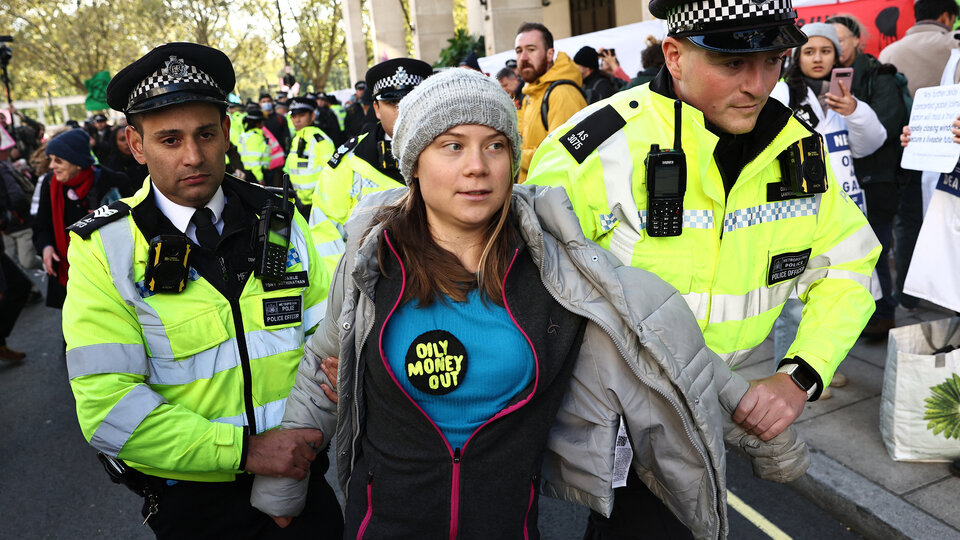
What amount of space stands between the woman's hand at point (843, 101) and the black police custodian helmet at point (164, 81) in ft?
12.2

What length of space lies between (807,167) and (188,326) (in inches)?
75.6

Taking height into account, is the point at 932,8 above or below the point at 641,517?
above

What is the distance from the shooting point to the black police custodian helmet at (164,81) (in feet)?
6.81

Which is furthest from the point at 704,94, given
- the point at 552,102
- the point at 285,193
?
the point at 552,102

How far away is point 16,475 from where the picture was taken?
4.77m

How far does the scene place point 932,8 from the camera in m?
5.27

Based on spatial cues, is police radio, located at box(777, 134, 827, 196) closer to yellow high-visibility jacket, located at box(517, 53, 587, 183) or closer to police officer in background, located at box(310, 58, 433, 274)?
police officer in background, located at box(310, 58, 433, 274)

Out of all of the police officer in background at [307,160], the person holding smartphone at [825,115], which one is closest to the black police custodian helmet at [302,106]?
the police officer in background at [307,160]

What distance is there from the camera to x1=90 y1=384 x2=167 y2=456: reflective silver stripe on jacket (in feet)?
6.14

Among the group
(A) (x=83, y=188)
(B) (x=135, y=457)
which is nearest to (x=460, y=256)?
(B) (x=135, y=457)

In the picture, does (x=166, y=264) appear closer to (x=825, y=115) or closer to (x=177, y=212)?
(x=177, y=212)

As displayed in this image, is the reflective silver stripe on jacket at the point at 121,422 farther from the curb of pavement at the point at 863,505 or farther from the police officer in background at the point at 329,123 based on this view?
the police officer in background at the point at 329,123

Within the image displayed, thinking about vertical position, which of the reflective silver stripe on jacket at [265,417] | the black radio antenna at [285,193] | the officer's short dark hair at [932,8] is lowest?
the reflective silver stripe on jacket at [265,417]

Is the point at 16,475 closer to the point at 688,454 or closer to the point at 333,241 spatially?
the point at 333,241
